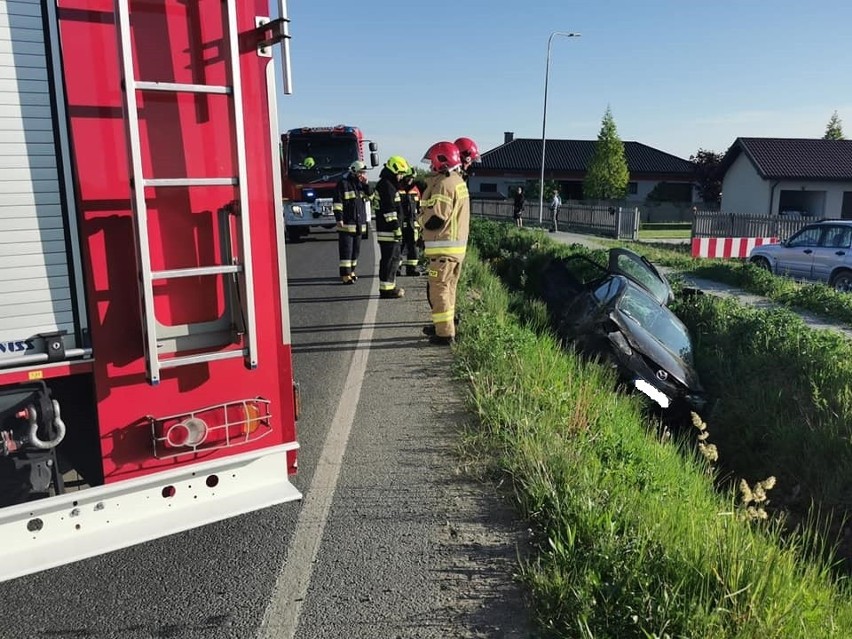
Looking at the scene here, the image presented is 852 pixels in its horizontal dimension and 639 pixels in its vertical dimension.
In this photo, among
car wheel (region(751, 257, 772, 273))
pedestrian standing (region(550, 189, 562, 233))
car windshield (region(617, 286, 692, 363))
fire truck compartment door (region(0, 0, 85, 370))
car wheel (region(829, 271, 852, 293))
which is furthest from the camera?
pedestrian standing (region(550, 189, 562, 233))

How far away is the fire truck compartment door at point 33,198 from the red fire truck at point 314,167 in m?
16.9

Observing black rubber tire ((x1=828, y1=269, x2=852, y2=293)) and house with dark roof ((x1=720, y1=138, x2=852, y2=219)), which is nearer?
black rubber tire ((x1=828, y1=269, x2=852, y2=293))

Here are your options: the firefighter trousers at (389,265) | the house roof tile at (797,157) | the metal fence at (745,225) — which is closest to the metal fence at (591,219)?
the metal fence at (745,225)

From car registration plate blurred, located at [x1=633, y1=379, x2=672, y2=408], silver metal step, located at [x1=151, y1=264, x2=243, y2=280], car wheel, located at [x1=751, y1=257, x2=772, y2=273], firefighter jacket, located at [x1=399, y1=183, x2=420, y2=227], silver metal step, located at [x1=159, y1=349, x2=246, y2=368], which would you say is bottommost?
car registration plate blurred, located at [x1=633, y1=379, x2=672, y2=408]

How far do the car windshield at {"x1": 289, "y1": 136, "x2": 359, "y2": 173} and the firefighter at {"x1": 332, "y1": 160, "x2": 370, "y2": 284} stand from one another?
911 centimetres

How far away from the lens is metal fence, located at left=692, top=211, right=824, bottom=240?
21672 millimetres

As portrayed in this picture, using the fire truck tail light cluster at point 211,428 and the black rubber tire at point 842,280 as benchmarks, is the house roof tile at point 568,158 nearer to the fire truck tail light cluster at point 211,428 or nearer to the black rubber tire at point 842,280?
the black rubber tire at point 842,280

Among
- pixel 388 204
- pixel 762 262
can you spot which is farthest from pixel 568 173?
pixel 388 204

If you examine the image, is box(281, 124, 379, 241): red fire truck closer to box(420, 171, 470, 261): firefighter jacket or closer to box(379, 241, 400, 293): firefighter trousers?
box(379, 241, 400, 293): firefighter trousers

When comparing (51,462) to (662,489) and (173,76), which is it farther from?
(662,489)

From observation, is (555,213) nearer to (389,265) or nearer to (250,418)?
(389,265)

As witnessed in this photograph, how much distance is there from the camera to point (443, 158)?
23.3ft

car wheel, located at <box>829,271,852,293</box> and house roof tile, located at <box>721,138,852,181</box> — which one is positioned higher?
house roof tile, located at <box>721,138,852,181</box>

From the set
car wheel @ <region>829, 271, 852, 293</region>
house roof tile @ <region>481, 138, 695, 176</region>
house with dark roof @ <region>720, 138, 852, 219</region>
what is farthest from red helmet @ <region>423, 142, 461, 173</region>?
house roof tile @ <region>481, 138, 695, 176</region>
